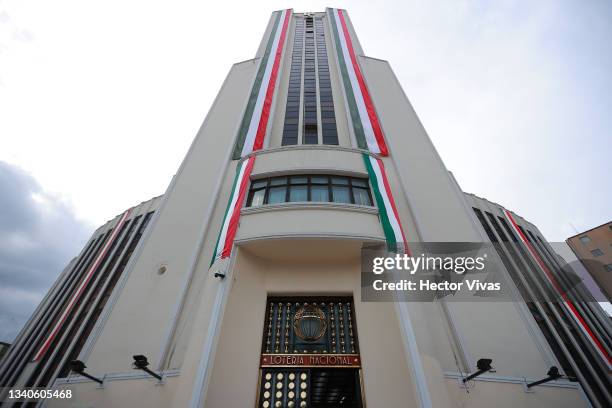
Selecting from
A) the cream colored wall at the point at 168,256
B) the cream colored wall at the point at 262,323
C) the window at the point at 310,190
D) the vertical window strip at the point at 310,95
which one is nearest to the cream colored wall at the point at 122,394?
the cream colored wall at the point at 168,256

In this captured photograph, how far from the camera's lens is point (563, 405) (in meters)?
7.79

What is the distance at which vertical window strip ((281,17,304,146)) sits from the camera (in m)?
18.4

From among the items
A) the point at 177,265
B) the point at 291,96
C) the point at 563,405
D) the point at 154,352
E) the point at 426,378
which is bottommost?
the point at 563,405

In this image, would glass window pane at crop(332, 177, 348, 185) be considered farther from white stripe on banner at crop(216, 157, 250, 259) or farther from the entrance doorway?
the entrance doorway

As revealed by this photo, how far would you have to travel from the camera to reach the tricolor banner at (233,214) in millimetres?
9539

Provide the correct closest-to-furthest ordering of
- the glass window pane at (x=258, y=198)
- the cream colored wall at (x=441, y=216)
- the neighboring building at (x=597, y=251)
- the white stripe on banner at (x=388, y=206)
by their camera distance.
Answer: the cream colored wall at (x=441, y=216) → the white stripe on banner at (x=388, y=206) → the glass window pane at (x=258, y=198) → the neighboring building at (x=597, y=251)

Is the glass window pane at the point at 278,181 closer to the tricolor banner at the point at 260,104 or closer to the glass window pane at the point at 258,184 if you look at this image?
the glass window pane at the point at 258,184

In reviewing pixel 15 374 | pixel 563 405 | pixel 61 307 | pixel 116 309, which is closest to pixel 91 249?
pixel 61 307

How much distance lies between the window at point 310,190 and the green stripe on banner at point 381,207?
55cm

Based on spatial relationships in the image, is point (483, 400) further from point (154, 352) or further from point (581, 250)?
point (581, 250)

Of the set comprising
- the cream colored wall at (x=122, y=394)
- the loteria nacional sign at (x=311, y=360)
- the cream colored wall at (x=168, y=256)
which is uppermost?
the cream colored wall at (x=168, y=256)

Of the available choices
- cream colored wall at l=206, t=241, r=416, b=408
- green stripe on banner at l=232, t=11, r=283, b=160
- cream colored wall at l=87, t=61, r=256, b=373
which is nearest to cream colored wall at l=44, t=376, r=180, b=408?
cream colored wall at l=87, t=61, r=256, b=373

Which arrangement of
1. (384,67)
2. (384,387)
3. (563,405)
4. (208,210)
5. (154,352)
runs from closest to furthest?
(563,405) → (384,387) → (154,352) → (208,210) → (384,67)

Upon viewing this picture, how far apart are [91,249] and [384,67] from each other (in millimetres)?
31675
